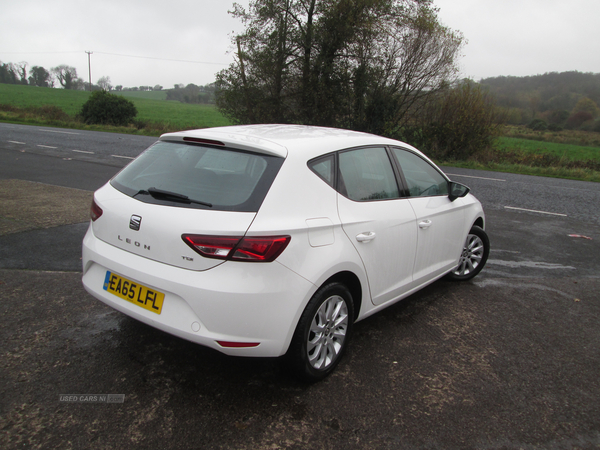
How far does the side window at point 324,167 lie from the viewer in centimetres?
280

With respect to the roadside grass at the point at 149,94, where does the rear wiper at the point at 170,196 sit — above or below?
below

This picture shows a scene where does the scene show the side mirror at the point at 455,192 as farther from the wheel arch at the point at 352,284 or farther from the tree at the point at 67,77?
the tree at the point at 67,77

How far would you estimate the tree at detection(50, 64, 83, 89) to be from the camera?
9944 cm

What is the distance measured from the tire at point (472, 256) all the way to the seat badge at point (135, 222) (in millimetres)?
3375

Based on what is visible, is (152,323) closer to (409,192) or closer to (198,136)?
(198,136)

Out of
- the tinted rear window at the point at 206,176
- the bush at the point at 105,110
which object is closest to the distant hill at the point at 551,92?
the bush at the point at 105,110

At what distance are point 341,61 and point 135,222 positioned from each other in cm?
2163

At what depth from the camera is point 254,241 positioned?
2.34m

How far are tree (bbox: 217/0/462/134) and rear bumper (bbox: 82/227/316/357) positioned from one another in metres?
20.3

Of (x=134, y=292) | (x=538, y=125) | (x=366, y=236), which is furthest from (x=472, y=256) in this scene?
(x=538, y=125)

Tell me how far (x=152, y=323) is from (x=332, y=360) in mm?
1172

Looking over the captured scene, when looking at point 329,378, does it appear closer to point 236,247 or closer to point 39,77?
point 236,247

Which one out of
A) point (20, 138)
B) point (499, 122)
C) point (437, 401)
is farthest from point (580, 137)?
point (437, 401)

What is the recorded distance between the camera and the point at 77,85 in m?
101
